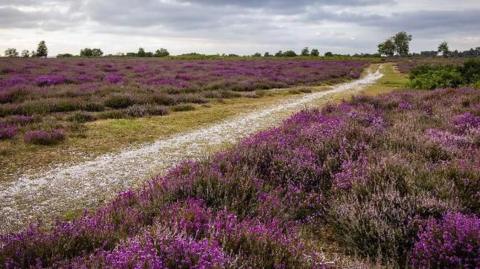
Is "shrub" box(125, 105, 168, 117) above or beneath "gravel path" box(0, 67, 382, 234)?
above

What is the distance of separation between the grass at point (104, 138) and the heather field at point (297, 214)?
4830mm

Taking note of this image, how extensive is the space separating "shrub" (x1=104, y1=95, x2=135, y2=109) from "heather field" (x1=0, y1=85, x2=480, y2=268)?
11291mm

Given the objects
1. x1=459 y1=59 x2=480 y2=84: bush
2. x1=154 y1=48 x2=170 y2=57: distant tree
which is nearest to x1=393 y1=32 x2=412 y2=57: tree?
x1=154 y1=48 x2=170 y2=57: distant tree

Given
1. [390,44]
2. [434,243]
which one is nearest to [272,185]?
[434,243]

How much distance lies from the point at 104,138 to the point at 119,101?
6.40 meters

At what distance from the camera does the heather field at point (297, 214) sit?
135 inches

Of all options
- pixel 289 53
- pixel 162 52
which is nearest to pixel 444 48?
pixel 289 53

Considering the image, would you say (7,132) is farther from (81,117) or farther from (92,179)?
(92,179)

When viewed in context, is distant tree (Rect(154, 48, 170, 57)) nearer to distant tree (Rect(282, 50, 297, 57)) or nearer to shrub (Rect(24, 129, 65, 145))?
distant tree (Rect(282, 50, 297, 57))

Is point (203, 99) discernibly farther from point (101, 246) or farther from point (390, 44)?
point (390, 44)

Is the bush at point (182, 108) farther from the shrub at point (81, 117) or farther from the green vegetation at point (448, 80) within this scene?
the green vegetation at point (448, 80)

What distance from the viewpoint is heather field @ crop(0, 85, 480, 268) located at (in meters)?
3.43

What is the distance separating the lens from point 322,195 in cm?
562

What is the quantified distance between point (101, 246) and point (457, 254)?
3416mm
